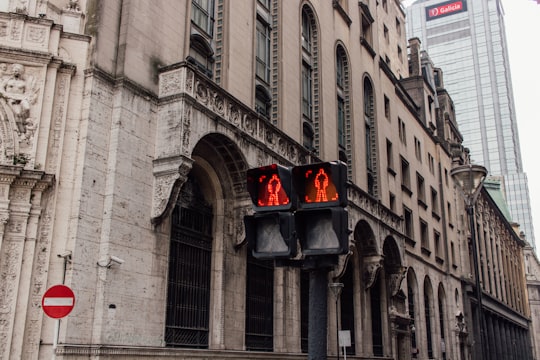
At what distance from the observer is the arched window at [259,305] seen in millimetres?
21625

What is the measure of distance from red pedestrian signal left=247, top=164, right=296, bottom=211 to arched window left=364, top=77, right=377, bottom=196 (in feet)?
100

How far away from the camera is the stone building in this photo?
15.0 meters

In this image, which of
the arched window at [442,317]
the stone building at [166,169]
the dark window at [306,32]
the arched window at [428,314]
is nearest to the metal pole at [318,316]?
the stone building at [166,169]

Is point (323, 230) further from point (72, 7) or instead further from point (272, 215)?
point (72, 7)

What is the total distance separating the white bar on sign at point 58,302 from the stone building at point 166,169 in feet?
2.89

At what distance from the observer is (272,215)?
5.77 meters

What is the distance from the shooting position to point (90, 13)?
1720 cm

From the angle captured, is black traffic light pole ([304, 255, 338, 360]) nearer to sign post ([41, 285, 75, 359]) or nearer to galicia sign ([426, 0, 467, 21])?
sign post ([41, 285, 75, 359])

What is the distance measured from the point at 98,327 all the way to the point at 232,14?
1317 centimetres

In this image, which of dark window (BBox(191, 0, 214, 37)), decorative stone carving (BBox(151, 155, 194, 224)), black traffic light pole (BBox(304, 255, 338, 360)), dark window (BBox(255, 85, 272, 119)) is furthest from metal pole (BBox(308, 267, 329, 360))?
dark window (BBox(255, 85, 272, 119))

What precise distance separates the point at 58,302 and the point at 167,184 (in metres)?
5.63

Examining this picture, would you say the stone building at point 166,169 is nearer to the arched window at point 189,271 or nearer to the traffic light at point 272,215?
the arched window at point 189,271

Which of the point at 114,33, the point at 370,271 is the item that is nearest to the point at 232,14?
the point at 114,33

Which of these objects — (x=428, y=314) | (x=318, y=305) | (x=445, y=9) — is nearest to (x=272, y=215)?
(x=318, y=305)
